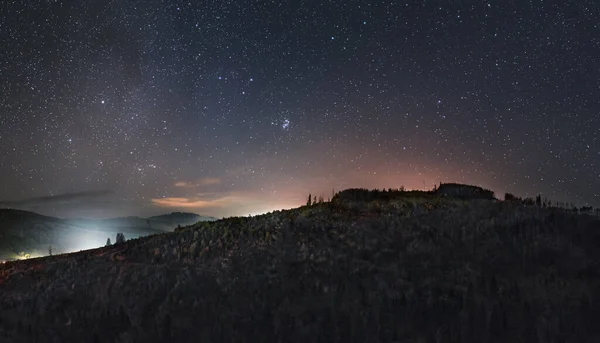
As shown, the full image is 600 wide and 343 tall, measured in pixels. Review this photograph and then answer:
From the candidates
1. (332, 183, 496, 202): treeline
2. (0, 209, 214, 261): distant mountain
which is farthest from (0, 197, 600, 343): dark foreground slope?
(0, 209, 214, 261): distant mountain

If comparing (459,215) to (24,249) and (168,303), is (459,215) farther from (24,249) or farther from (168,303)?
(24,249)

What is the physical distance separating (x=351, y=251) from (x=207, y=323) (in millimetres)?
4300

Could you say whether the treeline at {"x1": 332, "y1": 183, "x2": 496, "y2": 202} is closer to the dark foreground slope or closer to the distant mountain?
the dark foreground slope

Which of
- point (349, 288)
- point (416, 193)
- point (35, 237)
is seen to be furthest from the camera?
point (35, 237)

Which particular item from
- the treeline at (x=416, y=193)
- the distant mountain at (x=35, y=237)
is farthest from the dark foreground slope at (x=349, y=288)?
A: the distant mountain at (x=35, y=237)

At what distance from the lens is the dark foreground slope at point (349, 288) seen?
5.79 meters

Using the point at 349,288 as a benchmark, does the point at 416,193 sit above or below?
above

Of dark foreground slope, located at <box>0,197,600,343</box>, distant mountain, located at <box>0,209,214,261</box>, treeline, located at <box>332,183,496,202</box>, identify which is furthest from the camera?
distant mountain, located at <box>0,209,214,261</box>

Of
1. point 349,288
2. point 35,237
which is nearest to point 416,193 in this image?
point 349,288

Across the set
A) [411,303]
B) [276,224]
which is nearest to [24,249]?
[276,224]

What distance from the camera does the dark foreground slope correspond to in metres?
5.79

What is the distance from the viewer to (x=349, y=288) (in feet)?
23.8

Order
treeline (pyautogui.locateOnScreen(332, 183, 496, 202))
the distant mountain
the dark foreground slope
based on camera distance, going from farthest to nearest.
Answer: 1. the distant mountain
2. treeline (pyautogui.locateOnScreen(332, 183, 496, 202))
3. the dark foreground slope

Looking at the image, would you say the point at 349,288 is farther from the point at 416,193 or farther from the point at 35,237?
the point at 35,237
